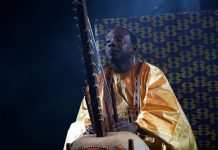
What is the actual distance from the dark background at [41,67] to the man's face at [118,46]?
143cm

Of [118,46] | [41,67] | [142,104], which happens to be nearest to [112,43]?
[118,46]

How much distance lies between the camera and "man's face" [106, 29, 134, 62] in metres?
4.09

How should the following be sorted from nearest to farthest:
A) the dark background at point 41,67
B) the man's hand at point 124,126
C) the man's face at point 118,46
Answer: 1. the man's hand at point 124,126
2. the man's face at point 118,46
3. the dark background at point 41,67

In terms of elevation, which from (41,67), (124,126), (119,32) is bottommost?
(124,126)

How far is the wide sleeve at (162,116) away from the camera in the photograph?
11.7 ft

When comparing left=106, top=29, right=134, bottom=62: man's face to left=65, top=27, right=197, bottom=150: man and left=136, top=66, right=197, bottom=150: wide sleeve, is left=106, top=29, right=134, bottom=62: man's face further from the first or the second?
left=136, top=66, right=197, bottom=150: wide sleeve

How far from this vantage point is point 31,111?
18.3 ft

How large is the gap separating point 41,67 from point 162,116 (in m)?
2.36

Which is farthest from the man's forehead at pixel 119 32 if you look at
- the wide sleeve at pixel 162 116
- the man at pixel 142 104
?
the wide sleeve at pixel 162 116

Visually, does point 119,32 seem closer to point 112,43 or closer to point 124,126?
point 112,43

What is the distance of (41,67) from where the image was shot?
5.49 metres

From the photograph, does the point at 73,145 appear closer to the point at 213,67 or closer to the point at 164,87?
the point at 164,87

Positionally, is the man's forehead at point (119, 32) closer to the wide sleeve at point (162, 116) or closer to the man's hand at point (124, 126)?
the wide sleeve at point (162, 116)

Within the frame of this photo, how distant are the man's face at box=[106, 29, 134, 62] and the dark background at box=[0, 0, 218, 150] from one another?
143cm
